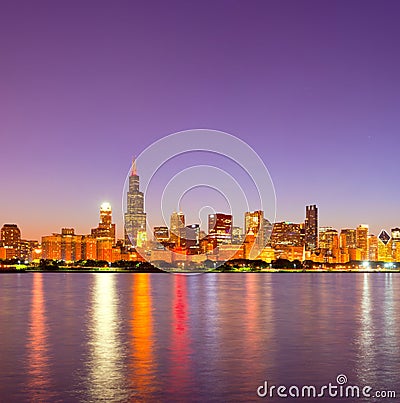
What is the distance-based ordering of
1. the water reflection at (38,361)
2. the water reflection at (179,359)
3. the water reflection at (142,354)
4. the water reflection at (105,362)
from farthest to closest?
the water reflection at (142,354), the water reflection at (179,359), the water reflection at (38,361), the water reflection at (105,362)

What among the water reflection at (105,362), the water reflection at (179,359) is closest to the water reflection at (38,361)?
the water reflection at (105,362)

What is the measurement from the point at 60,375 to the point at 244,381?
24.6 feet

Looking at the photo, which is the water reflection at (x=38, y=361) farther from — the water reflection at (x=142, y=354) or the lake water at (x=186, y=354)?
the water reflection at (x=142, y=354)

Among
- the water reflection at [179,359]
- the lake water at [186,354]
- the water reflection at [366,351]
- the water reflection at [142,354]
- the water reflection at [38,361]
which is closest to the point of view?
the water reflection at [38,361]

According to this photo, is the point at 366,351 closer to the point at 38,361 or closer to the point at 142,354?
the point at 142,354

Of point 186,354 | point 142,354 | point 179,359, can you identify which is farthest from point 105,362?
point 186,354

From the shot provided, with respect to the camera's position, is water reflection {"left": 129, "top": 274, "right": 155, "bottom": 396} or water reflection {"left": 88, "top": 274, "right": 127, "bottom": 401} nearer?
water reflection {"left": 88, "top": 274, "right": 127, "bottom": 401}

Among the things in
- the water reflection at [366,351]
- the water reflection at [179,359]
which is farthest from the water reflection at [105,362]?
the water reflection at [366,351]

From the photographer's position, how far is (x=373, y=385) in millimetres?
23047

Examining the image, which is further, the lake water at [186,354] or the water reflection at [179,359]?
the water reflection at [179,359]

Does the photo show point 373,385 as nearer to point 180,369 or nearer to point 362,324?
point 180,369

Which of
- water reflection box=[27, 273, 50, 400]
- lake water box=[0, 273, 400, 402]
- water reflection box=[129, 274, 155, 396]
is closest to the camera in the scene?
water reflection box=[27, 273, 50, 400]

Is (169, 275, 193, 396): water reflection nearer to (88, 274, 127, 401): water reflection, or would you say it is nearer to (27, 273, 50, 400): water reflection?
(88, 274, 127, 401): water reflection

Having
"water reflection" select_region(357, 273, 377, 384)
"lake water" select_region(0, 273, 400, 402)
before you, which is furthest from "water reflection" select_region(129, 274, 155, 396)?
"water reflection" select_region(357, 273, 377, 384)
